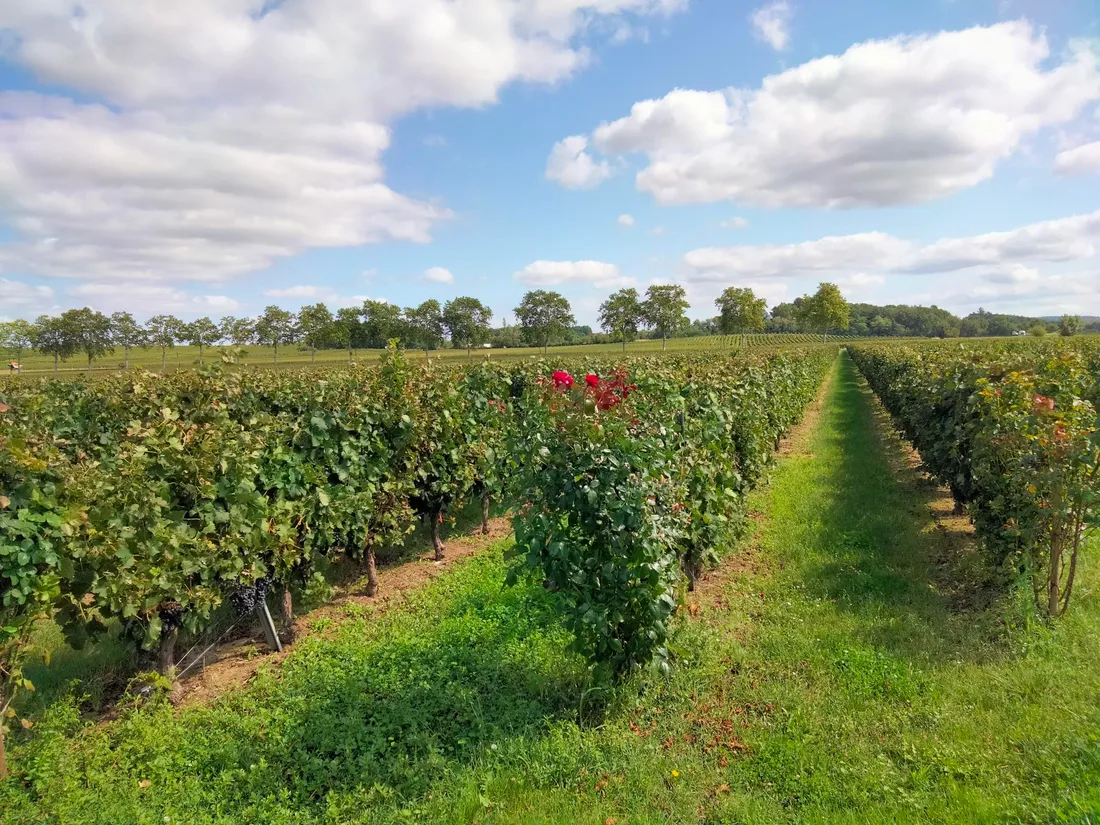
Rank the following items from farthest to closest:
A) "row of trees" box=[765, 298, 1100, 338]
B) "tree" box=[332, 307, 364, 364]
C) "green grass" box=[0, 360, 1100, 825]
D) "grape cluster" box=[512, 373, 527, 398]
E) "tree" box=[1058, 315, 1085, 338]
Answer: "row of trees" box=[765, 298, 1100, 338], "tree" box=[332, 307, 364, 364], "tree" box=[1058, 315, 1085, 338], "grape cluster" box=[512, 373, 527, 398], "green grass" box=[0, 360, 1100, 825]

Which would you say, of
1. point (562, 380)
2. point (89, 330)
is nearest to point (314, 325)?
point (89, 330)

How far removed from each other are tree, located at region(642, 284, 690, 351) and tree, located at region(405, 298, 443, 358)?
3301 cm

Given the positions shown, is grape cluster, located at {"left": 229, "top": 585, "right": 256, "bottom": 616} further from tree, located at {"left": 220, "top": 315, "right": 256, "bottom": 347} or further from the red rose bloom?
tree, located at {"left": 220, "top": 315, "right": 256, "bottom": 347}

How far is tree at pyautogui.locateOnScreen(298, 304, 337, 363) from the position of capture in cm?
8312

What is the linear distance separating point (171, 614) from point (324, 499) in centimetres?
147

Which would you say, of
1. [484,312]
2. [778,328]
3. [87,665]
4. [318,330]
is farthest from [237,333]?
[778,328]

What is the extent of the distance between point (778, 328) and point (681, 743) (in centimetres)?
15536

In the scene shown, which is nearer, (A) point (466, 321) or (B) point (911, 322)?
(A) point (466, 321)

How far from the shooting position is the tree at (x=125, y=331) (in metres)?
74.2

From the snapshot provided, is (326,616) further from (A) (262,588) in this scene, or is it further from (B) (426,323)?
(B) (426,323)

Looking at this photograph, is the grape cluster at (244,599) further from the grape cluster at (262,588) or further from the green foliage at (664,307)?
the green foliage at (664,307)

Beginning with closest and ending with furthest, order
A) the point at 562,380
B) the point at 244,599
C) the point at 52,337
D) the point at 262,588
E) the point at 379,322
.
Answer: the point at 562,380 → the point at 244,599 → the point at 262,588 → the point at 52,337 → the point at 379,322

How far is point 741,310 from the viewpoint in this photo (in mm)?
91438

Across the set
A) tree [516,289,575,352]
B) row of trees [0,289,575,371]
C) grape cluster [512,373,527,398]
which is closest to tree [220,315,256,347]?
row of trees [0,289,575,371]
